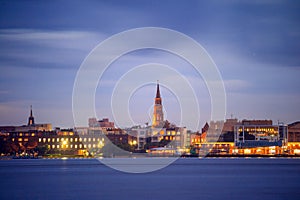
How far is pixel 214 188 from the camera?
68312 millimetres

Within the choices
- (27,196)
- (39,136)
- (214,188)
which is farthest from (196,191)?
(39,136)

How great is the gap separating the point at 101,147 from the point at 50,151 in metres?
15.6

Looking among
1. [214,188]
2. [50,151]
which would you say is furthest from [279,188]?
[50,151]

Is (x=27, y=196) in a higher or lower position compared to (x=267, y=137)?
lower

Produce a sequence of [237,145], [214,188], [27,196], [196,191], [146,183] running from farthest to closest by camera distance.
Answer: [237,145] < [146,183] < [214,188] < [196,191] < [27,196]

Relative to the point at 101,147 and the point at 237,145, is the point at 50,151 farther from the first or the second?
the point at 237,145

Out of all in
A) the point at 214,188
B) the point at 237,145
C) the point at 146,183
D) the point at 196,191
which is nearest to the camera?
the point at 196,191

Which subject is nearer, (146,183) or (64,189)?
(64,189)

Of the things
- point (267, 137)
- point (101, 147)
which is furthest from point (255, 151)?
point (101, 147)

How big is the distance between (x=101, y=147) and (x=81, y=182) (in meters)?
115

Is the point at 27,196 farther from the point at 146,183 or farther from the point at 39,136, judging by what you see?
the point at 39,136

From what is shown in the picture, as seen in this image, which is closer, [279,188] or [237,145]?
[279,188]

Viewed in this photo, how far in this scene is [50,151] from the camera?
196125 mm

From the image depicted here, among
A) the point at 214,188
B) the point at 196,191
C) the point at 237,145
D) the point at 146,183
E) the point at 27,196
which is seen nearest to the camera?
the point at 27,196
